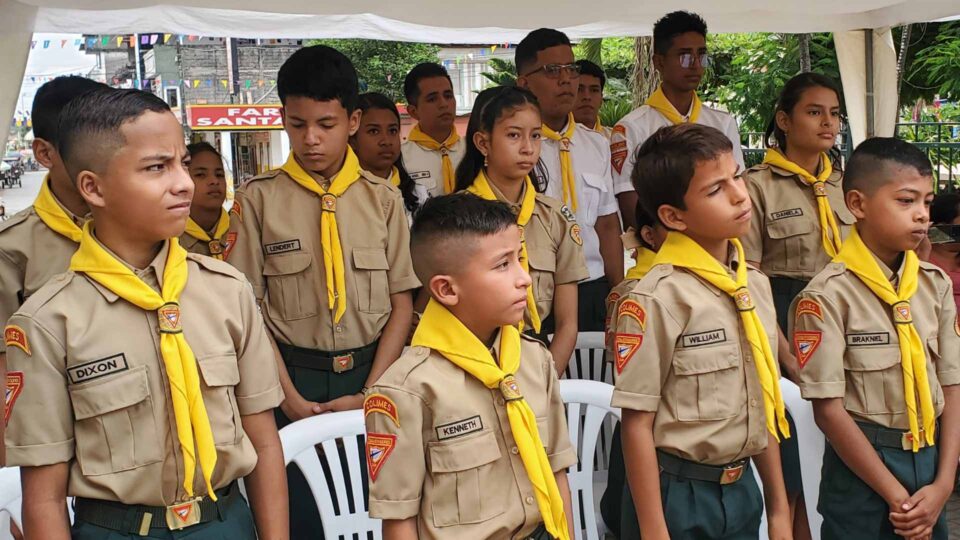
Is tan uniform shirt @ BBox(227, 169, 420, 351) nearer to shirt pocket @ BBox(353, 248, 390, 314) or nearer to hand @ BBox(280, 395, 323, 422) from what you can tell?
shirt pocket @ BBox(353, 248, 390, 314)

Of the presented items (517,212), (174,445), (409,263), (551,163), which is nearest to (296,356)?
(409,263)

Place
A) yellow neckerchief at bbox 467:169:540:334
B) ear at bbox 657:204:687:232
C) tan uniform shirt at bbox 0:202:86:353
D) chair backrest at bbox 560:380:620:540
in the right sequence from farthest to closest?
yellow neckerchief at bbox 467:169:540:334, chair backrest at bbox 560:380:620:540, tan uniform shirt at bbox 0:202:86:353, ear at bbox 657:204:687:232

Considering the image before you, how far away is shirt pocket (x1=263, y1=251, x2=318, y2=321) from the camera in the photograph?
2738 millimetres

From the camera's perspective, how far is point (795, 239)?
3.28m

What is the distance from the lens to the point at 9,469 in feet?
6.56

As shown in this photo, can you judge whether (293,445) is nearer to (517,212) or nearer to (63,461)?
(63,461)

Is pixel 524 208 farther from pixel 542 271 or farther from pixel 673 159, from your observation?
pixel 673 159

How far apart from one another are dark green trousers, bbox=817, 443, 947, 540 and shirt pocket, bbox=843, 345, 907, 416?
106 millimetres

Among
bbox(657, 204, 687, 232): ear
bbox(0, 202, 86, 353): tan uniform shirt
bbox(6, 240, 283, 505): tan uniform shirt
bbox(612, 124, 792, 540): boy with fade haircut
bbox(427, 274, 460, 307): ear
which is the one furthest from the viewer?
bbox(0, 202, 86, 353): tan uniform shirt

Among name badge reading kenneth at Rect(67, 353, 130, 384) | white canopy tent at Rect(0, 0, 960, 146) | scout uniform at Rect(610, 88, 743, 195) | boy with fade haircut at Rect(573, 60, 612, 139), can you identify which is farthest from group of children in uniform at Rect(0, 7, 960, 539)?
white canopy tent at Rect(0, 0, 960, 146)

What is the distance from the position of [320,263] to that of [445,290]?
91 centimetres

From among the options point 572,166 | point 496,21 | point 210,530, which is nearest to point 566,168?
point 572,166

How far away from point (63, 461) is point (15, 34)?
285 cm

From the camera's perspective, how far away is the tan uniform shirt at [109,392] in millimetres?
1629
